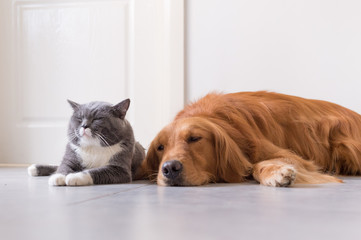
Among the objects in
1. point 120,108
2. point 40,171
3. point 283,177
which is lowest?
point 40,171

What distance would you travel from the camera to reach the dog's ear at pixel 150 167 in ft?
6.68

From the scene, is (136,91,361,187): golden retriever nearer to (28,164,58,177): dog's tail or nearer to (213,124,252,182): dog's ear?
(213,124,252,182): dog's ear

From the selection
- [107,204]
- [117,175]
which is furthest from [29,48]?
[107,204]

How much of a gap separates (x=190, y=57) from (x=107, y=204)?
81.2 inches

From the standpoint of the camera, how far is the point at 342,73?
3027 millimetres

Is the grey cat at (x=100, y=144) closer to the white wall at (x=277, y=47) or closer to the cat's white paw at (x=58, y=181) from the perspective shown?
the cat's white paw at (x=58, y=181)

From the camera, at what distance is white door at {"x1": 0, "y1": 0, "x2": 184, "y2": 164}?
3273mm

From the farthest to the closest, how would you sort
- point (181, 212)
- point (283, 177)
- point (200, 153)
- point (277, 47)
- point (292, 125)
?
point (277, 47) → point (292, 125) → point (200, 153) → point (283, 177) → point (181, 212)

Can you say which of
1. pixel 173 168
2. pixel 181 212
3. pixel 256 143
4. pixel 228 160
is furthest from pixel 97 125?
pixel 181 212

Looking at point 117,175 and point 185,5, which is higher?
point 185,5

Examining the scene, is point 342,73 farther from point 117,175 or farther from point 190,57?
point 117,175

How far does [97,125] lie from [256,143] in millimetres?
690

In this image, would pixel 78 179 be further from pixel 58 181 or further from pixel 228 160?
pixel 228 160

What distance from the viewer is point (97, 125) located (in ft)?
6.26
